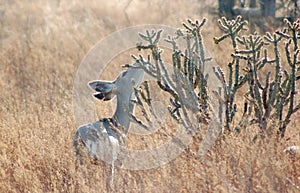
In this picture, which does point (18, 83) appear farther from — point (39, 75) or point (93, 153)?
point (93, 153)

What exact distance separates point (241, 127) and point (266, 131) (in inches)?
9.1

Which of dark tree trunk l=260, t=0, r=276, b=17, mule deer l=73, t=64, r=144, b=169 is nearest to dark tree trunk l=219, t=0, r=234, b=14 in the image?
dark tree trunk l=260, t=0, r=276, b=17

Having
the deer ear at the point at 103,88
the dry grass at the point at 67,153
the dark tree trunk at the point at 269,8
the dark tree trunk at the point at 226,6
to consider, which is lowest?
the dry grass at the point at 67,153

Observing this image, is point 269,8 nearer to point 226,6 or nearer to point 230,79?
point 226,6

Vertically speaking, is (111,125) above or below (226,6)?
below

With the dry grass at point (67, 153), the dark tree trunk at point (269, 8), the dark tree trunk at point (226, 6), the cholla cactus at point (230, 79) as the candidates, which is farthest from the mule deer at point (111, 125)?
the dark tree trunk at point (226, 6)

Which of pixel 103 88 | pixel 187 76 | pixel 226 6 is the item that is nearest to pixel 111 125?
pixel 103 88

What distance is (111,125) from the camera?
13.6 ft

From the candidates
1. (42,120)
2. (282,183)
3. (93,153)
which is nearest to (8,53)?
(42,120)

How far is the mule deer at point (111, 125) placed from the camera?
4.02 metres

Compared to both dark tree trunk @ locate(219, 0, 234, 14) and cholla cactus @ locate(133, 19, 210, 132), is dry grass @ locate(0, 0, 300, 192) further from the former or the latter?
dark tree trunk @ locate(219, 0, 234, 14)

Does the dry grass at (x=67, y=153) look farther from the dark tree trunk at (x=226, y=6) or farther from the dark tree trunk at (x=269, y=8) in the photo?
the dark tree trunk at (x=226, y=6)

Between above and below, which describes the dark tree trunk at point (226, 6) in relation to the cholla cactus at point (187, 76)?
above

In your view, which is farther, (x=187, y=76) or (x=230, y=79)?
(x=187, y=76)
